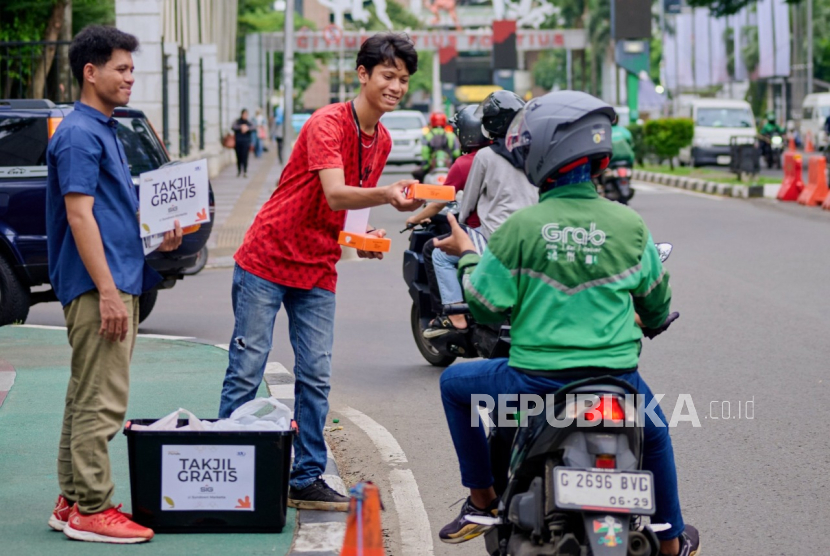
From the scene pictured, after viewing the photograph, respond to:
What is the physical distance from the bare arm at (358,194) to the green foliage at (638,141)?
32278 millimetres

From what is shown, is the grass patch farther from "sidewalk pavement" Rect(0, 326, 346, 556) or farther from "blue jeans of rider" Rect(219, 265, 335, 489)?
"blue jeans of rider" Rect(219, 265, 335, 489)

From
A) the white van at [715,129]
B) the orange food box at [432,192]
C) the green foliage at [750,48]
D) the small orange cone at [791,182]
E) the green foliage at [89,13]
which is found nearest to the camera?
the orange food box at [432,192]

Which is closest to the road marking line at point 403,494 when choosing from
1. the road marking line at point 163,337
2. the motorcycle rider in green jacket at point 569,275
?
the motorcycle rider in green jacket at point 569,275

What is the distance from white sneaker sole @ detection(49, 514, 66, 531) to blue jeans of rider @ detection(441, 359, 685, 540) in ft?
5.44

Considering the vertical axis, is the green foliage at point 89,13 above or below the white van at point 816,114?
above

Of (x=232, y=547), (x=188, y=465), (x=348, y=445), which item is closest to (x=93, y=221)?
(x=188, y=465)

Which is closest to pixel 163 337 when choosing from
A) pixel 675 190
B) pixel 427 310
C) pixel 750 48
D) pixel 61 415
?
pixel 427 310

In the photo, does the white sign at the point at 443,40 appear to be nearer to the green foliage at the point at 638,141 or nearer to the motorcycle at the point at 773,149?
the green foliage at the point at 638,141

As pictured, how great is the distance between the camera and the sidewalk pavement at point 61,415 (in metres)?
4.79

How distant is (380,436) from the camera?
22.7ft

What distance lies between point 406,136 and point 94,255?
3263 centimetres

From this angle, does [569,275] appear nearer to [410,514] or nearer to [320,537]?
[320,537]

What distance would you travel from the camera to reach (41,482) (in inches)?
223

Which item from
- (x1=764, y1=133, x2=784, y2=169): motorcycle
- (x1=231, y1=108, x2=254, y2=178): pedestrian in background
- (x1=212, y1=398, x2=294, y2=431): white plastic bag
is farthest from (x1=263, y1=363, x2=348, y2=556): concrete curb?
(x1=764, y1=133, x2=784, y2=169): motorcycle
